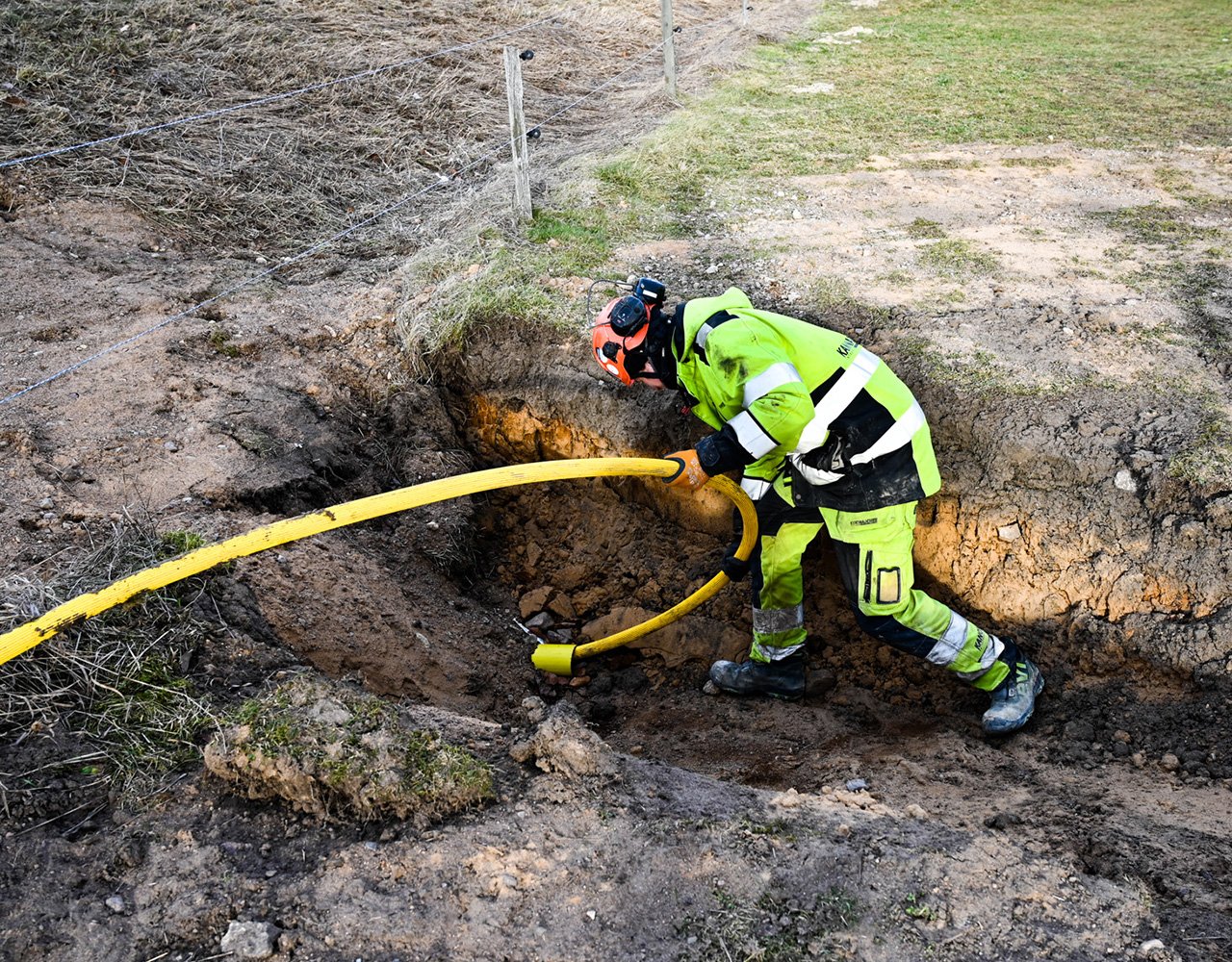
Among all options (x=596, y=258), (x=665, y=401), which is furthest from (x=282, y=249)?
(x=665, y=401)

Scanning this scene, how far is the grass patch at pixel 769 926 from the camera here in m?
2.62

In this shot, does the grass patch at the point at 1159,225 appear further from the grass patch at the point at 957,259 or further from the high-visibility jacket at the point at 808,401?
the high-visibility jacket at the point at 808,401

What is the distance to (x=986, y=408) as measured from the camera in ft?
15.6

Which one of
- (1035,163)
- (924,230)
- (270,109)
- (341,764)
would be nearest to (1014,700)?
(341,764)

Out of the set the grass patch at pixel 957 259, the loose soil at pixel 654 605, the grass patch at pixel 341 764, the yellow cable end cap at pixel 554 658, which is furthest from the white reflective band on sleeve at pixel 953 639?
the grass patch at pixel 957 259

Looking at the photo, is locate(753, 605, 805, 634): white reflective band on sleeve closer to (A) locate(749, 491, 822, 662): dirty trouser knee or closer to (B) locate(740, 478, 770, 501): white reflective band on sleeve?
(A) locate(749, 491, 822, 662): dirty trouser knee

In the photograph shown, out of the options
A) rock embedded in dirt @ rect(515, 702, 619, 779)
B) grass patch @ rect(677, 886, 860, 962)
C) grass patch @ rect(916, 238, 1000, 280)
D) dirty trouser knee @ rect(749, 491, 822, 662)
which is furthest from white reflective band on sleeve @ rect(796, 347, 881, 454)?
grass patch @ rect(916, 238, 1000, 280)

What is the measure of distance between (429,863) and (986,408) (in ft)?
11.7

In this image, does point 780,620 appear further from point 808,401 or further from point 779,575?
point 808,401

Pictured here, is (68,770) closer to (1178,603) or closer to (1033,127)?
(1178,603)

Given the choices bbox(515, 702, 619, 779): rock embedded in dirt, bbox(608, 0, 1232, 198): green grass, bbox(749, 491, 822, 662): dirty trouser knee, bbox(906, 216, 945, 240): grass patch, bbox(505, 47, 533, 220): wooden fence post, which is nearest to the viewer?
bbox(515, 702, 619, 779): rock embedded in dirt

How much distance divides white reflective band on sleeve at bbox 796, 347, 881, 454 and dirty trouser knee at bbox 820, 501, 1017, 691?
45cm

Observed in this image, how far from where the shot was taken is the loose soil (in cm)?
275

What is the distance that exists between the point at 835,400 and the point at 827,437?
0.63 feet
